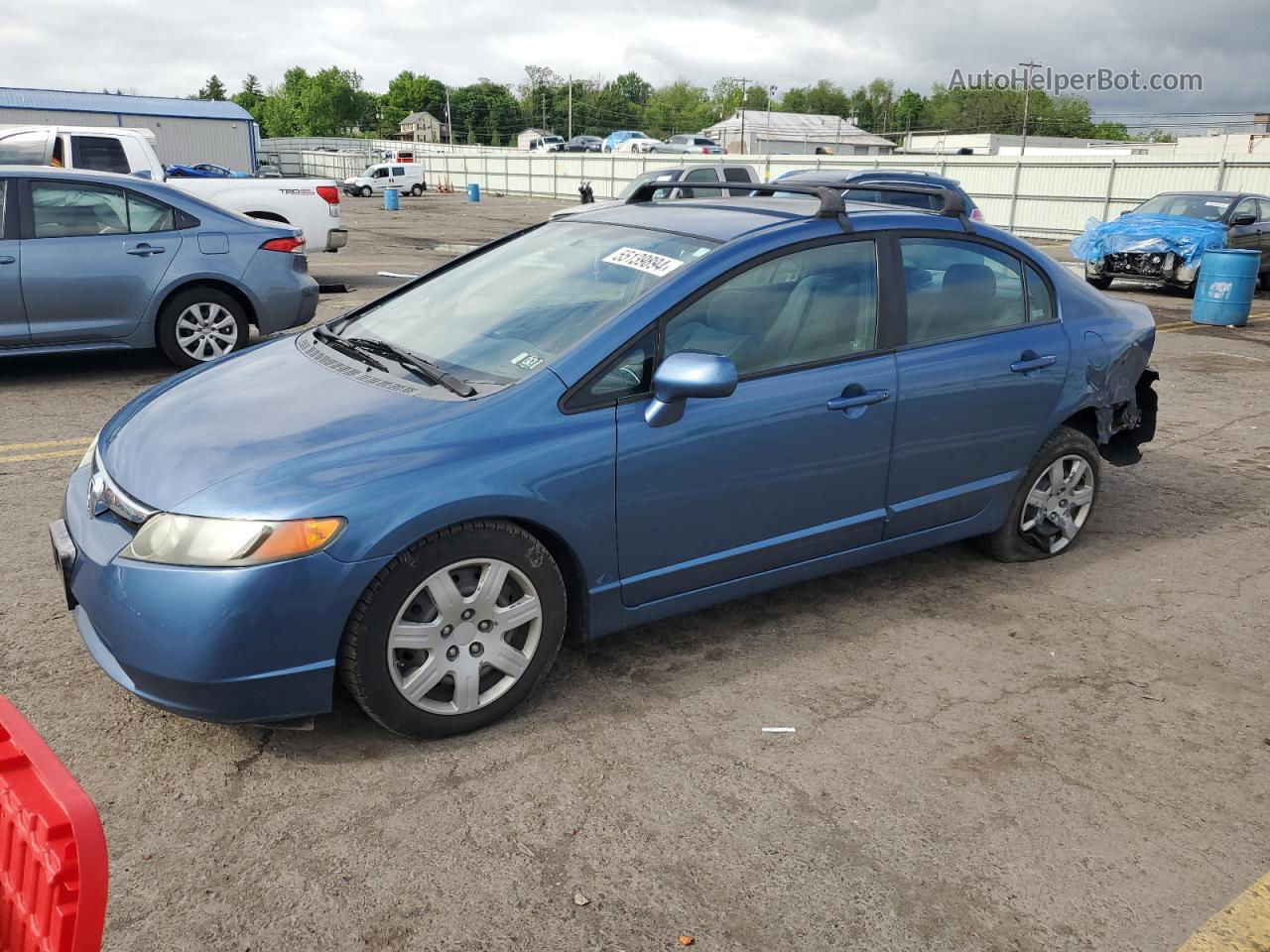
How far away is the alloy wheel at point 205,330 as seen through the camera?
26.8 feet

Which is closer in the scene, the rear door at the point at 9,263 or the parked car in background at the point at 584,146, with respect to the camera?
the rear door at the point at 9,263

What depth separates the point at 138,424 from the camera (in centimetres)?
349

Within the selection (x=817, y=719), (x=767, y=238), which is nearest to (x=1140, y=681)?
(x=817, y=719)

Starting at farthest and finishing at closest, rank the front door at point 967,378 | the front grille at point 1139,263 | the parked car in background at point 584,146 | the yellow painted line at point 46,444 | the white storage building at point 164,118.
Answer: the parked car in background at point 584,146
the white storage building at point 164,118
the front grille at point 1139,263
the yellow painted line at point 46,444
the front door at point 967,378

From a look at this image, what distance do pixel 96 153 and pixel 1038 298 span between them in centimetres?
1256

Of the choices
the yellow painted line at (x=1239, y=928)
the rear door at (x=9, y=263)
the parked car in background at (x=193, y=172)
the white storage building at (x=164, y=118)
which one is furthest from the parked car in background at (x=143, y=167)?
the white storage building at (x=164, y=118)

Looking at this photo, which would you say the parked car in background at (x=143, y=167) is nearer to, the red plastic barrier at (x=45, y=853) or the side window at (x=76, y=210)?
the side window at (x=76, y=210)

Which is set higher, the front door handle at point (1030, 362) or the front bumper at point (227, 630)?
the front door handle at point (1030, 362)

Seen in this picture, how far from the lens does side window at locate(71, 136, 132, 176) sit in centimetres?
1309

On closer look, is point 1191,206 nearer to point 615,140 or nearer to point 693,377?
point 693,377

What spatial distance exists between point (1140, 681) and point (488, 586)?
2397mm

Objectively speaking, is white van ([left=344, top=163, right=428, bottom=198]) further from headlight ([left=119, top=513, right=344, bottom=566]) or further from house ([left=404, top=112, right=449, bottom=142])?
house ([left=404, top=112, right=449, bottom=142])

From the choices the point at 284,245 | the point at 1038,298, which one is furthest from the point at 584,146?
the point at 1038,298

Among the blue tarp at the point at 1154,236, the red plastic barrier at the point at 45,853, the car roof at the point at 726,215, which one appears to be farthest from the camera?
the blue tarp at the point at 1154,236
